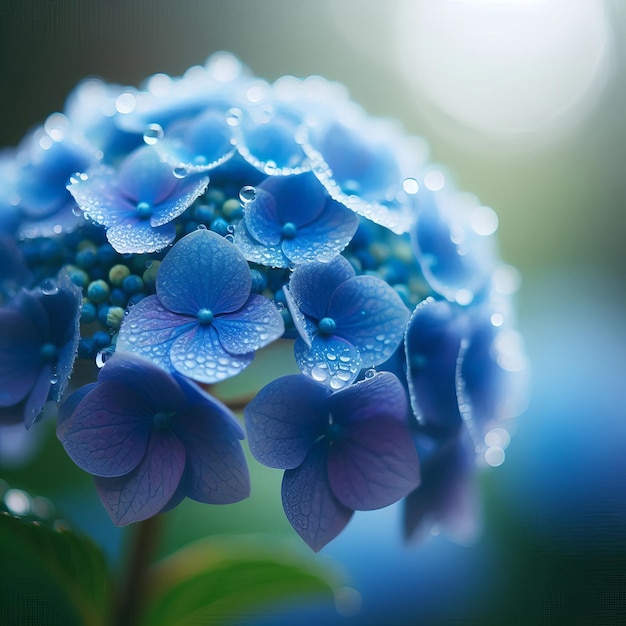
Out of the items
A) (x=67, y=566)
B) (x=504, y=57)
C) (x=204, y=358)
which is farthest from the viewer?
(x=504, y=57)

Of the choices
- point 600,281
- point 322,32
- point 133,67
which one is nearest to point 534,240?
point 600,281

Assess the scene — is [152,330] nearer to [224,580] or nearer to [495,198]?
[224,580]

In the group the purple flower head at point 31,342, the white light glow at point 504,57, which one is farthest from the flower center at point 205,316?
the white light glow at point 504,57

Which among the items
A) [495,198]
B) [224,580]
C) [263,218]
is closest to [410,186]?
[263,218]

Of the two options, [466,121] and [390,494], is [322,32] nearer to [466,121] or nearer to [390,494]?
[466,121]

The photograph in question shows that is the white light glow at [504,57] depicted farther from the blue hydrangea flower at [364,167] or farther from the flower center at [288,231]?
the flower center at [288,231]

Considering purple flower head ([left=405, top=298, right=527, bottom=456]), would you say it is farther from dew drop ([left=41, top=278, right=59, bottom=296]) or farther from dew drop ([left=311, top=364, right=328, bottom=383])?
dew drop ([left=41, top=278, right=59, bottom=296])
